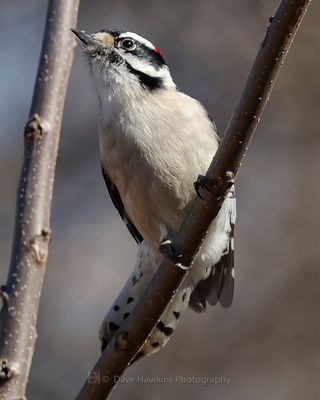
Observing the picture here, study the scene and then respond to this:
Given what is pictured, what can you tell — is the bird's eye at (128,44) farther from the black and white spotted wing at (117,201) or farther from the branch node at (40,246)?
the branch node at (40,246)

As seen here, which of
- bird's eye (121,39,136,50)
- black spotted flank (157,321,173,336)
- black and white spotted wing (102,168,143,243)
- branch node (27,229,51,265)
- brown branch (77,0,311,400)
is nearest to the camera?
branch node (27,229,51,265)

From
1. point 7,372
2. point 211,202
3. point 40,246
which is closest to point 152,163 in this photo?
point 211,202

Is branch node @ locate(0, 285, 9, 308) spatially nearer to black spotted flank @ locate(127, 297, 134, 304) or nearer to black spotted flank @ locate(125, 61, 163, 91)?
black spotted flank @ locate(127, 297, 134, 304)

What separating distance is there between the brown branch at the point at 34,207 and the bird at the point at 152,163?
4.83ft

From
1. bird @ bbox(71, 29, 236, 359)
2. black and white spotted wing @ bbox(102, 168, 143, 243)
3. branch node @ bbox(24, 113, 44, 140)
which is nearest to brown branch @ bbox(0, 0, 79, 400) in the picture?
branch node @ bbox(24, 113, 44, 140)

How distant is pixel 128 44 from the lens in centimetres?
435

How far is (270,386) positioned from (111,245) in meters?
1.58

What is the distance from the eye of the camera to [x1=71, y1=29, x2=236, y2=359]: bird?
3.87 metres

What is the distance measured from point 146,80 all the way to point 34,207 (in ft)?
7.25

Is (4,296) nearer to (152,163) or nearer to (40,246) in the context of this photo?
(40,246)

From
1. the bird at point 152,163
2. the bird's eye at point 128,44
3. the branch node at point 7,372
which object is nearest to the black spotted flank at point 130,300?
the bird at point 152,163

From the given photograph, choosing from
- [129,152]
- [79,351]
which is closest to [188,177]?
[129,152]

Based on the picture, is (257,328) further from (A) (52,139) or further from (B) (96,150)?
(A) (52,139)

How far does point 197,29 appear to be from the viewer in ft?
21.5
